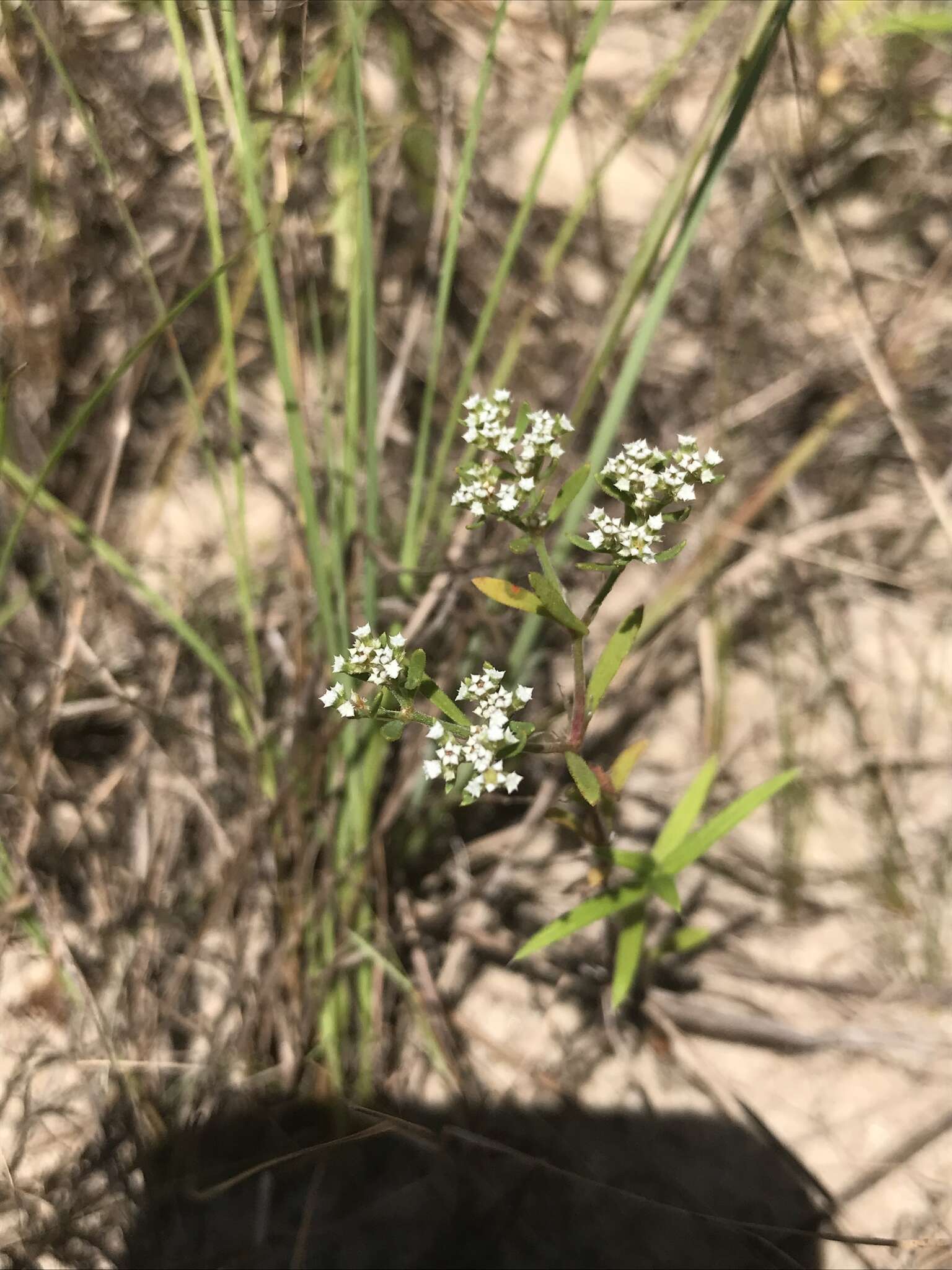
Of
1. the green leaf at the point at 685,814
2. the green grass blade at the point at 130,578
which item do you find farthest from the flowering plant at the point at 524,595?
the green grass blade at the point at 130,578

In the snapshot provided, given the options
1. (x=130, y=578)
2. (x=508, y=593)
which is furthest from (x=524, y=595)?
(x=130, y=578)

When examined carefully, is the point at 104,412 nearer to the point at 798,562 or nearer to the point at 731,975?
the point at 798,562

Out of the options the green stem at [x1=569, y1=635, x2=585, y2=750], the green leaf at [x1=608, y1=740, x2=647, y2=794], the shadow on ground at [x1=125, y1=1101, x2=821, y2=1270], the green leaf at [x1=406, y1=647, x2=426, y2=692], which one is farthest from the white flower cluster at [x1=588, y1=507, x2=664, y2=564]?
the shadow on ground at [x1=125, y1=1101, x2=821, y2=1270]

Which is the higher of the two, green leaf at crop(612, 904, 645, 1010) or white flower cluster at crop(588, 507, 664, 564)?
white flower cluster at crop(588, 507, 664, 564)

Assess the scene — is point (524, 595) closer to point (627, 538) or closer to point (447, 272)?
point (627, 538)

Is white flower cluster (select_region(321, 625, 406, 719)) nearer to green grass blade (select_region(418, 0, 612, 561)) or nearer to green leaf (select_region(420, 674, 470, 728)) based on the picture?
green leaf (select_region(420, 674, 470, 728))

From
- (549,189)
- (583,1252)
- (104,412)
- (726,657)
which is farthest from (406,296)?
(583,1252)
